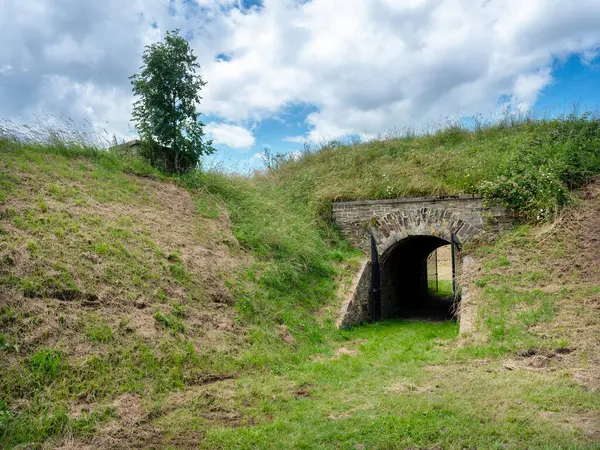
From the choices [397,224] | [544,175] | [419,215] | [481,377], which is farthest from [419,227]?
[481,377]

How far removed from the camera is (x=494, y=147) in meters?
Answer: 14.0


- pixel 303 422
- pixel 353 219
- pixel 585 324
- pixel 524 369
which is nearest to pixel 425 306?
pixel 353 219

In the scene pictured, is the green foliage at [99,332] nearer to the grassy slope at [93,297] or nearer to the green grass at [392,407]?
the grassy slope at [93,297]

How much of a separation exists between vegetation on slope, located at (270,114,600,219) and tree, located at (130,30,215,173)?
13.7 feet

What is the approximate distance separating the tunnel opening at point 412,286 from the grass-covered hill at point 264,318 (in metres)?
1.69

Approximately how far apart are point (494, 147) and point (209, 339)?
1112cm

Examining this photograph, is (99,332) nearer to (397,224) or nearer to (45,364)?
(45,364)

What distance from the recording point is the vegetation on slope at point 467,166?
38.4ft

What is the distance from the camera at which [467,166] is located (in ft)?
43.4

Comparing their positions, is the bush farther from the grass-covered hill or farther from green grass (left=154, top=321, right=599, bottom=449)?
green grass (left=154, top=321, right=599, bottom=449)

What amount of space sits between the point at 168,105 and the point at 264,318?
7.30 metres

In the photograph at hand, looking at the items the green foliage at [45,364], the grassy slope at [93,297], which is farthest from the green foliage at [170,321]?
the green foliage at [45,364]

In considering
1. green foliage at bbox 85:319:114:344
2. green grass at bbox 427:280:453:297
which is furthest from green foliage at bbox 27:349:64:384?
green grass at bbox 427:280:453:297

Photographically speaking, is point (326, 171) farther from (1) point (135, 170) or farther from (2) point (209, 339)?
(2) point (209, 339)
